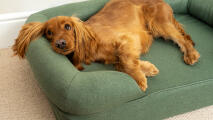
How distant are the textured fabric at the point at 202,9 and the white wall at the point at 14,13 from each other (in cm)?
136

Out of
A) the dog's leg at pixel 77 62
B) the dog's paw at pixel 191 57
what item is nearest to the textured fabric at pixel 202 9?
the dog's paw at pixel 191 57

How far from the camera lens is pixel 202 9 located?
2355mm

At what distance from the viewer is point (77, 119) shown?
59.1 inches

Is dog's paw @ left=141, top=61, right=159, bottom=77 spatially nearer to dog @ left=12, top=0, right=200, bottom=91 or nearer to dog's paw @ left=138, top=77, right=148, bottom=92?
dog @ left=12, top=0, right=200, bottom=91

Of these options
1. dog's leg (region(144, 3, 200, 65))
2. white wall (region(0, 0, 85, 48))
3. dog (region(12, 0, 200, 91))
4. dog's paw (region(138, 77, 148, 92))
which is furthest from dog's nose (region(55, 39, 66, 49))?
white wall (region(0, 0, 85, 48))

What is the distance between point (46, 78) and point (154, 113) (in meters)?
0.75

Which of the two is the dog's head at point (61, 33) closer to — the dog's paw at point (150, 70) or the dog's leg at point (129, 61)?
the dog's leg at point (129, 61)

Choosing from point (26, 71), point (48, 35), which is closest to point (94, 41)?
point (48, 35)

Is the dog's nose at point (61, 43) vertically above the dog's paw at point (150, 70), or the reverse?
the dog's nose at point (61, 43)

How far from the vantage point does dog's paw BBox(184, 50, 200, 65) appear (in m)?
1.83

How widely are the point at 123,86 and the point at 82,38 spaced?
0.48 meters

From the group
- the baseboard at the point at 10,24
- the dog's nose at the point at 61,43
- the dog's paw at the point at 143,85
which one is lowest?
the baseboard at the point at 10,24

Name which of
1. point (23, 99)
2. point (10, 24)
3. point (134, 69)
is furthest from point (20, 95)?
point (134, 69)

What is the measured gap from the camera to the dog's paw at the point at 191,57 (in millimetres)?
1830
